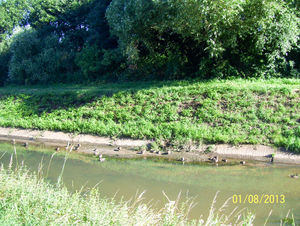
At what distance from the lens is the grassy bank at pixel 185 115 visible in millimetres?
9109

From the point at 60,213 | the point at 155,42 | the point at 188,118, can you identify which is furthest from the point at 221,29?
the point at 60,213

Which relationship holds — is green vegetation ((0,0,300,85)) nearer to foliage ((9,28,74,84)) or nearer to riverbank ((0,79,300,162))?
foliage ((9,28,74,84))

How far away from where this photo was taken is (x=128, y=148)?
9742 mm

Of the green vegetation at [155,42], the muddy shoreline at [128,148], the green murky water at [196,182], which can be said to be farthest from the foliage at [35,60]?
the green murky water at [196,182]

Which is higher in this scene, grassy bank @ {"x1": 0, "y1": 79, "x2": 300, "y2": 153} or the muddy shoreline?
grassy bank @ {"x1": 0, "y1": 79, "x2": 300, "y2": 153}

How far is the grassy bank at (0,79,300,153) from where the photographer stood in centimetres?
911

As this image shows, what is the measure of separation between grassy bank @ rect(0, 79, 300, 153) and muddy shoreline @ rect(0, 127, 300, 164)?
0.25 metres

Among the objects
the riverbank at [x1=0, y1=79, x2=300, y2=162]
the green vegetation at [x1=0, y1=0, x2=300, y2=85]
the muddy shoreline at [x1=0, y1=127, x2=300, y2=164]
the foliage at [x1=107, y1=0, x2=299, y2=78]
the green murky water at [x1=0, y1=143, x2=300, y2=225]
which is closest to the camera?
the green murky water at [x1=0, y1=143, x2=300, y2=225]

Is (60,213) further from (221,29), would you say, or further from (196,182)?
(221,29)

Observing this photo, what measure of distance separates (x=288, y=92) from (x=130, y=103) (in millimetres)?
6351
